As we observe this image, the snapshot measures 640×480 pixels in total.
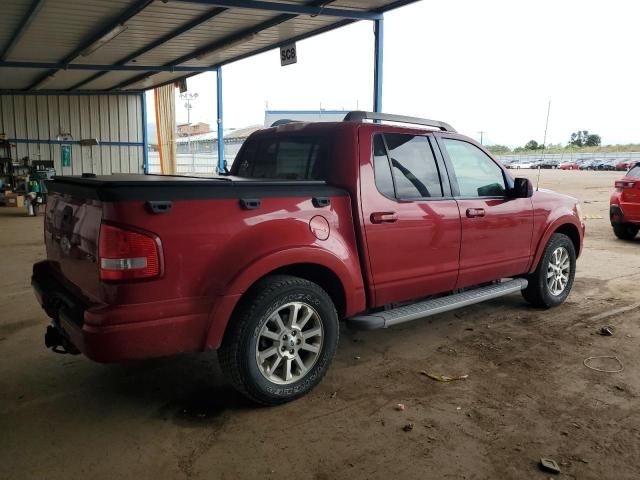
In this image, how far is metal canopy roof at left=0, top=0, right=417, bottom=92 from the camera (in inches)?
369

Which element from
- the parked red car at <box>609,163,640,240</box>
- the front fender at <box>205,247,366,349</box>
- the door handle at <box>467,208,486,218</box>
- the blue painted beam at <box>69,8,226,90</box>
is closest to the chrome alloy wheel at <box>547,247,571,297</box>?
the door handle at <box>467,208,486,218</box>

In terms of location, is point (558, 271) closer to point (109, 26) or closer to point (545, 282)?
point (545, 282)

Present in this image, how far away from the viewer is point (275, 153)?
172 inches

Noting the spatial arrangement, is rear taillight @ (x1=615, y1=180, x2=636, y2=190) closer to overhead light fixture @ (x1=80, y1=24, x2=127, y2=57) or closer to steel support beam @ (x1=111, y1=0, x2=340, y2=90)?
steel support beam @ (x1=111, y1=0, x2=340, y2=90)

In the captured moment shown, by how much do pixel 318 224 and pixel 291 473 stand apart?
1.52 meters

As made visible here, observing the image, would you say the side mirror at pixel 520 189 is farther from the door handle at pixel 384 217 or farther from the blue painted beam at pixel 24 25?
the blue painted beam at pixel 24 25

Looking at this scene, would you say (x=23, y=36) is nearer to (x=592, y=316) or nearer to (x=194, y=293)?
(x=194, y=293)

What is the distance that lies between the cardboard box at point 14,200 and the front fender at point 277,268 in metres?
17.0

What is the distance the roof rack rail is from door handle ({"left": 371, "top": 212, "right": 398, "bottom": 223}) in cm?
78

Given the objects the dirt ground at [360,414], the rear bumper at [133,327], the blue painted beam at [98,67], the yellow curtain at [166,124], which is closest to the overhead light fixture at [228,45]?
the blue painted beam at [98,67]

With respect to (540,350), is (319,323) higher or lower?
higher

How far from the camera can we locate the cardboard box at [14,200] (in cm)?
1710

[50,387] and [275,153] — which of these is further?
[275,153]

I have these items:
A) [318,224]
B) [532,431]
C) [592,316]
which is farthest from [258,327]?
[592,316]
